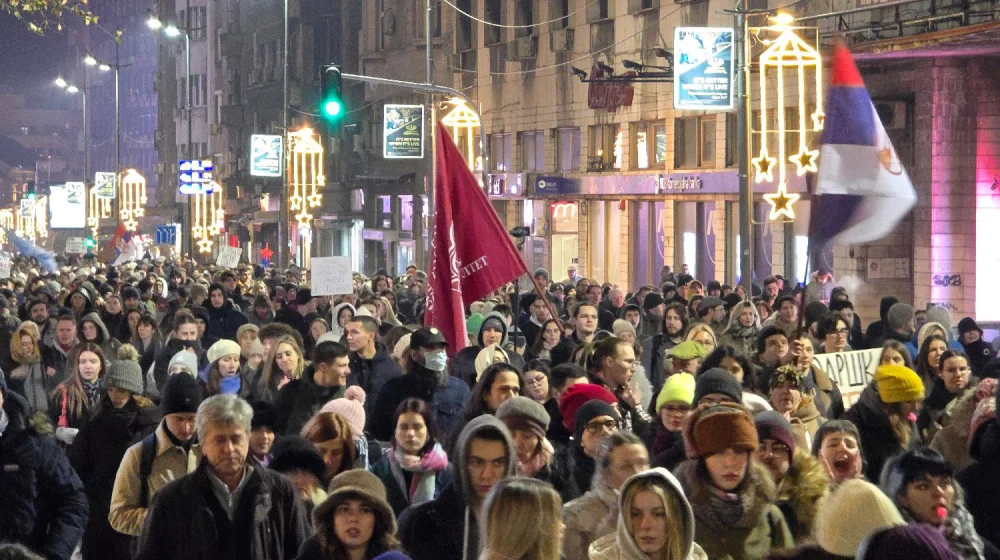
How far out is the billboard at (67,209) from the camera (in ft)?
323

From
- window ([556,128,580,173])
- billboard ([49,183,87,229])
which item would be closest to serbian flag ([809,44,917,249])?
window ([556,128,580,173])

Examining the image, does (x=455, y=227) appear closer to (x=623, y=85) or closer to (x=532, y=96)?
(x=623, y=85)

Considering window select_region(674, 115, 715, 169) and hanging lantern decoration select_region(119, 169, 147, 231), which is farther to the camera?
hanging lantern decoration select_region(119, 169, 147, 231)

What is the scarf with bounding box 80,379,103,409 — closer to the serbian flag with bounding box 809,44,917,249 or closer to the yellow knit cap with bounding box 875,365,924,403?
the serbian flag with bounding box 809,44,917,249

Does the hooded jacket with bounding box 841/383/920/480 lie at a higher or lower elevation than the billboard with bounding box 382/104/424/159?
lower

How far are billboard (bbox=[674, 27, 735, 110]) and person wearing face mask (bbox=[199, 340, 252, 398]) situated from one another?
16.7 metres

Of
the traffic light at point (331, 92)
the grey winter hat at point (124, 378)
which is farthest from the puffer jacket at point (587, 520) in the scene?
the traffic light at point (331, 92)

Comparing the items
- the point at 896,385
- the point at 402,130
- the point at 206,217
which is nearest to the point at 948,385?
the point at 896,385

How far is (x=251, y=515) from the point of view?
6.83 m

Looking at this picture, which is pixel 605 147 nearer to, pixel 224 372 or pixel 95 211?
pixel 224 372

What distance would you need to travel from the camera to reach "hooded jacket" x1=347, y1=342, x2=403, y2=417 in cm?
1282

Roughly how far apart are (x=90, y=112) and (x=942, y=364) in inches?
6951

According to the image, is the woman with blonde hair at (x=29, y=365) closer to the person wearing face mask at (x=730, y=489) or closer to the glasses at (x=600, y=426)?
the glasses at (x=600, y=426)

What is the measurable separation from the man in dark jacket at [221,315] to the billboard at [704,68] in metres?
9.62
